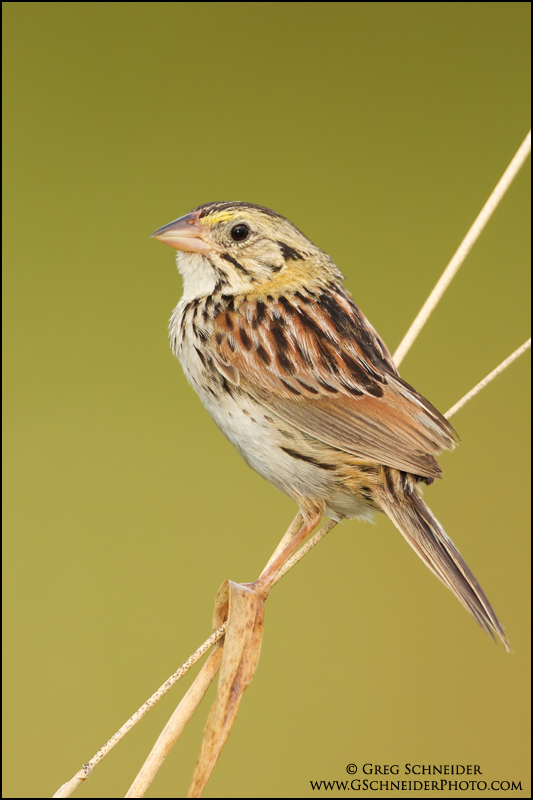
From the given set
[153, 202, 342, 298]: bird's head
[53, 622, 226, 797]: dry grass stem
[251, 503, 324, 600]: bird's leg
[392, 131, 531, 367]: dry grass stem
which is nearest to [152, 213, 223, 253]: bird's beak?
[153, 202, 342, 298]: bird's head

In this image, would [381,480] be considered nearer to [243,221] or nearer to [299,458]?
[299,458]

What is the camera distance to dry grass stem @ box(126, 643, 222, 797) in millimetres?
1421

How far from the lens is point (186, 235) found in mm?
1947

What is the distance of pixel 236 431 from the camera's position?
1815 mm

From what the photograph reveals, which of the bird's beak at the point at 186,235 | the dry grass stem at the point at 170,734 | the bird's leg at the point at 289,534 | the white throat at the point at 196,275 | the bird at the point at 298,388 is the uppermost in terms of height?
the bird's beak at the point at 186,235

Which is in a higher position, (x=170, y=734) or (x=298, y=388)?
(x=298, y=388)

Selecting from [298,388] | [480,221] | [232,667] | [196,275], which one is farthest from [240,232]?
[232,667]

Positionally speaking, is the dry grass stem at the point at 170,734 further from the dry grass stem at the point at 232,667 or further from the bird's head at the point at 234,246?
the bird's head at the point at 234,246

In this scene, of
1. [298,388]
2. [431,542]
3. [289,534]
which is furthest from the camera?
[289,534]

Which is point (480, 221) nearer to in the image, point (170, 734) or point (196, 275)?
point (196, 275)

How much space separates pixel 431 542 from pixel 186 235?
3.21ft

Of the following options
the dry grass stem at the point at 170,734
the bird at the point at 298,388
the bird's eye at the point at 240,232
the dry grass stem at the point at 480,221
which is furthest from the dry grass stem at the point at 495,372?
the dry grass stem at the point at 170,734

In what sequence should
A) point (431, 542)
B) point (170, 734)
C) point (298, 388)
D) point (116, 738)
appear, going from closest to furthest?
point (116, 738) < point (170, 734) < point (431, 542) < point (298, 388)

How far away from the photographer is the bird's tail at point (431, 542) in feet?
5.11
